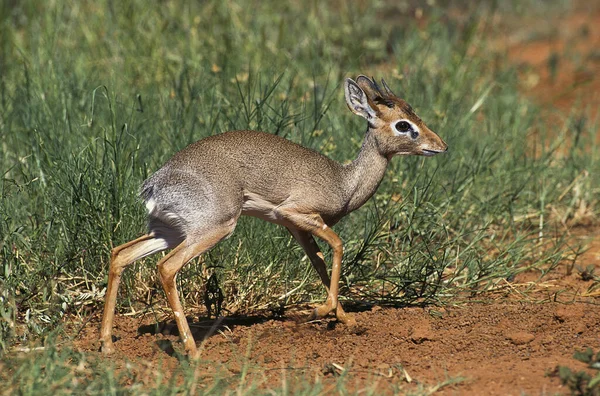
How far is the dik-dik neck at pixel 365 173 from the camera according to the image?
538cm

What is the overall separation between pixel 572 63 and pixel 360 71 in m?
3.81

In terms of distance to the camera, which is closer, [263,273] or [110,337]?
[110,337]

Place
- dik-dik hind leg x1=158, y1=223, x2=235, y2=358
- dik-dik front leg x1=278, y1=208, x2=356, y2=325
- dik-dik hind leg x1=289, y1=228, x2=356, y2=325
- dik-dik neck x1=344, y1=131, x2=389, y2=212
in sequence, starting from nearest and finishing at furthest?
dik-dik hind leg x1=158, y1=223, x2=235, y2=358
dik-dik front leg x1=278, y1=208, x2=356, y2=325
dik-dik hind leg x1=289, y1=228, x2=356, y2=325
dik-dik neck x1=344, y1=131, x2=389, y2=212

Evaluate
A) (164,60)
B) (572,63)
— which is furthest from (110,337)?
(572,63)

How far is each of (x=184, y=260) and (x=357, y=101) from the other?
4.65 feet

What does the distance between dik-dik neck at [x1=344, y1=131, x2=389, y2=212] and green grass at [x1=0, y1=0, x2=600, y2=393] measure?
20 cm

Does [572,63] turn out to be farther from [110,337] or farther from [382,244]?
[110,337]

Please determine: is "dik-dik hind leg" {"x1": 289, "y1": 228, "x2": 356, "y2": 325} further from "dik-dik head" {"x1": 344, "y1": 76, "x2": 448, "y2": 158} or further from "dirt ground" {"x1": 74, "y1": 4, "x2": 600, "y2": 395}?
"dik-dik head" {"x1": 344, "y1": 76, "x2": 448, "y2": 158}

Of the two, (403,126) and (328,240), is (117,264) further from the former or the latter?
(403,126)

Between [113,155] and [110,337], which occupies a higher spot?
[113,155]

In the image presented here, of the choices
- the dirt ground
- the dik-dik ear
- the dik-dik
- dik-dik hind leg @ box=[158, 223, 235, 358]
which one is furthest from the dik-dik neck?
dik-dik hind leg @ box=[158, 223, 235, 358]

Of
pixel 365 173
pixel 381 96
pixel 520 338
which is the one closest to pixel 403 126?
pixel 381 96

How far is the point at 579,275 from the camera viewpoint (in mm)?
6105

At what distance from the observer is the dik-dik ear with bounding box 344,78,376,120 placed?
17.9ft
